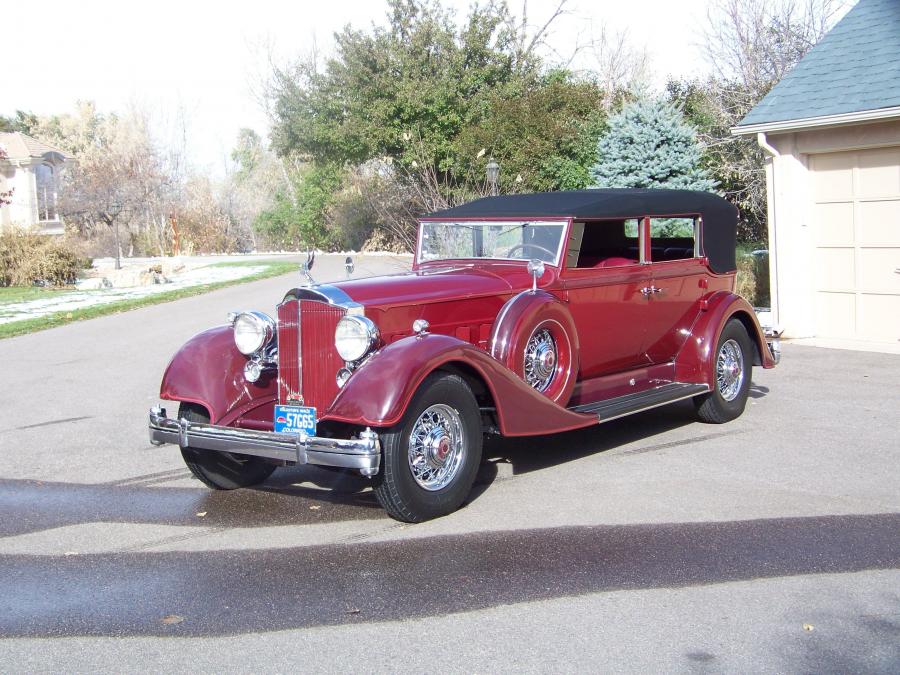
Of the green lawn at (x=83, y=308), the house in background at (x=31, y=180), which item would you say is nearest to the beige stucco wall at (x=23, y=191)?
the house in background at (x=31, y=180)

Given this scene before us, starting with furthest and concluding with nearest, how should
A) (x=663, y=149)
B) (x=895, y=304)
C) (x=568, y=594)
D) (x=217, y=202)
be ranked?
1. (x=217, y=202)
2. (x=663, y=149)
3. (x=895, y=304)
4. (x=568, y=594)

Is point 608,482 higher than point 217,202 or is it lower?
lower

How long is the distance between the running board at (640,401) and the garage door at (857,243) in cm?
499

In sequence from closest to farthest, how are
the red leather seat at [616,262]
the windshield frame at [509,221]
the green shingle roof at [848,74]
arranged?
the windshield frame at [509,221], the red leather seat at [616,262], the green shingle roof at [848,74]

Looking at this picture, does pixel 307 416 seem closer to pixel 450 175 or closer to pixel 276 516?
pixel 276 516

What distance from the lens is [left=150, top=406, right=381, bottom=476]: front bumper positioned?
489 cm

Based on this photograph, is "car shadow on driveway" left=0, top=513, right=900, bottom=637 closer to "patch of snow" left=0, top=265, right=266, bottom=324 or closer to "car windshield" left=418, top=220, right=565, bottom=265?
"car windshield" left=418, top=220, right=565, bottom=265

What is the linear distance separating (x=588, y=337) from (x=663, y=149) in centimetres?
984

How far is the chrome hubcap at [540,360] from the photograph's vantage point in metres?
6.24

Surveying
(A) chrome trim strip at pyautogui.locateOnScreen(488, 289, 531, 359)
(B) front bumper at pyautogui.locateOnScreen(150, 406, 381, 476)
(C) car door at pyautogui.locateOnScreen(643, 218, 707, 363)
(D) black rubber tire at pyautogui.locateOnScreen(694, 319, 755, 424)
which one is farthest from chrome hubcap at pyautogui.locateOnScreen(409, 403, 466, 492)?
(D) black rubber tire at pyautogui.locateOnScreen(694, 319, 755, 424)

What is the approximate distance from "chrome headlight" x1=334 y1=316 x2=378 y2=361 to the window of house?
37.7 meters

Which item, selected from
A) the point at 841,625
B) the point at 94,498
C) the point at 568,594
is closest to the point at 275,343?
the point at 94,498

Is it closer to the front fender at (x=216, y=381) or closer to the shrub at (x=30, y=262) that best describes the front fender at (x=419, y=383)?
the front fender at (x=216, y=381)

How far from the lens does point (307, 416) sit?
530 cm
